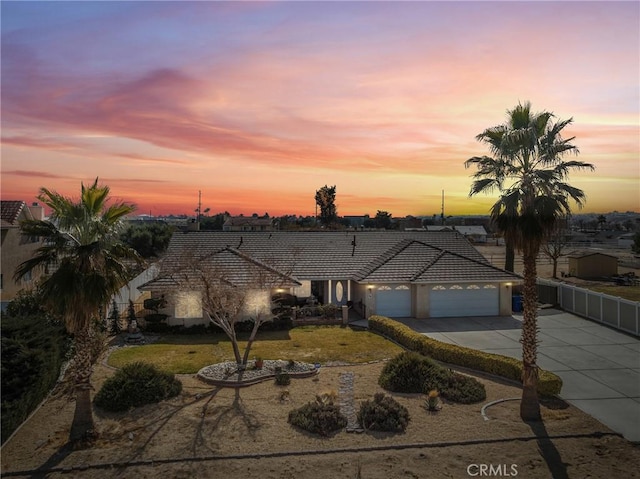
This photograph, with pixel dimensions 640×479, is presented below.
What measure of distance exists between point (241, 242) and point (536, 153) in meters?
23.4

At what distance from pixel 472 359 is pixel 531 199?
24.2ft

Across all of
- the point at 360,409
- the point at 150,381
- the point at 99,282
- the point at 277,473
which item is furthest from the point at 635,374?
the point at 99,282

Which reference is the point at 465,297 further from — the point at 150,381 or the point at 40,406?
the point at 40,406

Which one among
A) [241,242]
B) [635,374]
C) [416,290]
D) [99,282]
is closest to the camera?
[99,282]

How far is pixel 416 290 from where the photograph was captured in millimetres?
28844

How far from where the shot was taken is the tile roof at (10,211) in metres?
31.0

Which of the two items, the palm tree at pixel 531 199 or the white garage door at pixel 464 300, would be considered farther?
the white garage door at pixel 464 300

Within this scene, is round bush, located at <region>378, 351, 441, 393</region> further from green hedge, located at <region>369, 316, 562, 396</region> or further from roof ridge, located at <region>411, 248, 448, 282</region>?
roof ridge, located at <region>411, 248, 448, 282</region>

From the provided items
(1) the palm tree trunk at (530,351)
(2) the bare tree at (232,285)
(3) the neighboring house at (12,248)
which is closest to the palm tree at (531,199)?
(1) the palm tree trunk at (530,351)

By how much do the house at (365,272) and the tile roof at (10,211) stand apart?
10498 millimetres

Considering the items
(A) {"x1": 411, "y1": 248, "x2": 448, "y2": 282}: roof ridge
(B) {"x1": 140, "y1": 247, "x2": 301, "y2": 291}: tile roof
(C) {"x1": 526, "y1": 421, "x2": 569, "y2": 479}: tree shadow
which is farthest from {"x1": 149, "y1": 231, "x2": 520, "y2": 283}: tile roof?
(C) {"x1": 526, "y1": 421, "x2": 569, "y2": 479}: tree shadow

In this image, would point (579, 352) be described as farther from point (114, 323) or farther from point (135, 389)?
point (114, 323)

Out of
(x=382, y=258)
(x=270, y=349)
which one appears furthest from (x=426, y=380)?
(x=382, y=258)

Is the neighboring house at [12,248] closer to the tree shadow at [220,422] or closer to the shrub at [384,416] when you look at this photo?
the tree shadow at [220,422]
